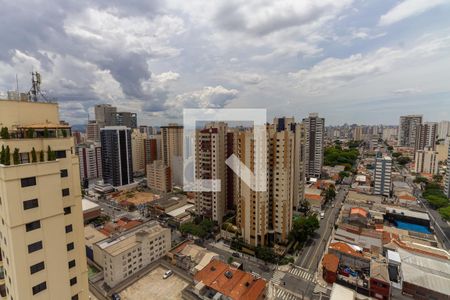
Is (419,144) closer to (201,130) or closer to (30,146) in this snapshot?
(201,130)

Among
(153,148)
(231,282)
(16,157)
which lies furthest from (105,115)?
(16,157)

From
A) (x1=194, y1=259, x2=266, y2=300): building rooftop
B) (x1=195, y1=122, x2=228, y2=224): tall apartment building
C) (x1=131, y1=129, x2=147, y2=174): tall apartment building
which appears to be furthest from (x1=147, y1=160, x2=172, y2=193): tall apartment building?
(x1=194, y1=259, x2=266, y2=300): building rooftop

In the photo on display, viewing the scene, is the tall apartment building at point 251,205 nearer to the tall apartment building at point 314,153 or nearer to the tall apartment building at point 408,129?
the tall apartment building at point 314,153

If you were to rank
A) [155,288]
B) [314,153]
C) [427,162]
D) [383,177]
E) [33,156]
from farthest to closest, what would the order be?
[427,162] → [314,153] → [383,177] → [155,288] → [33,156]

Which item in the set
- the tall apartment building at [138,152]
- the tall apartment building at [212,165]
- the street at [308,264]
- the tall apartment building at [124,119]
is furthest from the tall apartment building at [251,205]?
the tall apartment building at [124,119]

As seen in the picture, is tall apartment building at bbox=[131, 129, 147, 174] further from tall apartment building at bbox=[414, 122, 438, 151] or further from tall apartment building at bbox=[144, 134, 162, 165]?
tall apartment building at bbox=[414, 122, 438, 151]

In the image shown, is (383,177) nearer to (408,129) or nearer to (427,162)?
(427,162)
